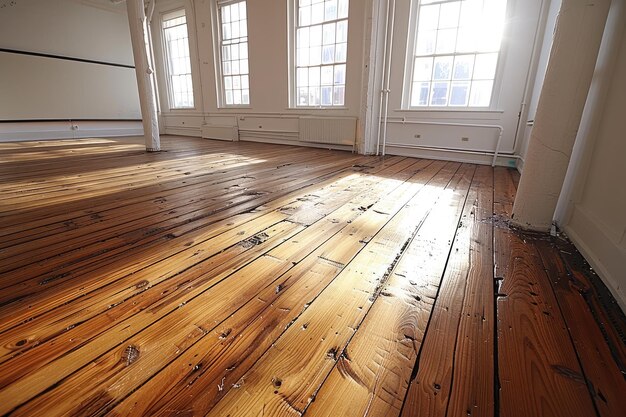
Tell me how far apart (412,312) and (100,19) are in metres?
10.1

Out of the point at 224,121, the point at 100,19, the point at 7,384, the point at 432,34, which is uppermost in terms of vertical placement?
the point at 100,19

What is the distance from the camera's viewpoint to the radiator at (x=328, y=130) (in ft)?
17.2

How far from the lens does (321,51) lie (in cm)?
549

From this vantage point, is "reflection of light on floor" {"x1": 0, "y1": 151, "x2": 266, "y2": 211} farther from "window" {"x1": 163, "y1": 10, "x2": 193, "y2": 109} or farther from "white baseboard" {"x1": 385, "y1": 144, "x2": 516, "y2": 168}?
"window" {"x1": 163, "y1": 10, "x2": 193, "y2": 109}

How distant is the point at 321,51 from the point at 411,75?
1.88 meters

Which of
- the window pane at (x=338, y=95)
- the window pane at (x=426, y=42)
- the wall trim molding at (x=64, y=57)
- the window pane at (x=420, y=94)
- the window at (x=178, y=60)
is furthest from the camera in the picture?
the window at (x=178, y=60)

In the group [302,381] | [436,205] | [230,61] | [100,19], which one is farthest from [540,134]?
[100,19]

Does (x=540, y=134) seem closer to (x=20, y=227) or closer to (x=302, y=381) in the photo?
(x=302, y=381)

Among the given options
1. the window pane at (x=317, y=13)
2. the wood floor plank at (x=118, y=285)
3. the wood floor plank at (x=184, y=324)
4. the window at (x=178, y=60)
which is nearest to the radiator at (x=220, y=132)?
the window at (x=178, y=60)

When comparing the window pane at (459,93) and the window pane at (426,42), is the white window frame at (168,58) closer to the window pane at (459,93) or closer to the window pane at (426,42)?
the window pane at (426,42)

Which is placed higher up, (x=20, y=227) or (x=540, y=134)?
A: (x=540, y=134)

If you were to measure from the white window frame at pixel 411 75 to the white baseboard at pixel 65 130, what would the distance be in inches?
305

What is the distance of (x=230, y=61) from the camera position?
6.82m

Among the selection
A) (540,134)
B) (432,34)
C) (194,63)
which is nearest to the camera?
(540,134)
